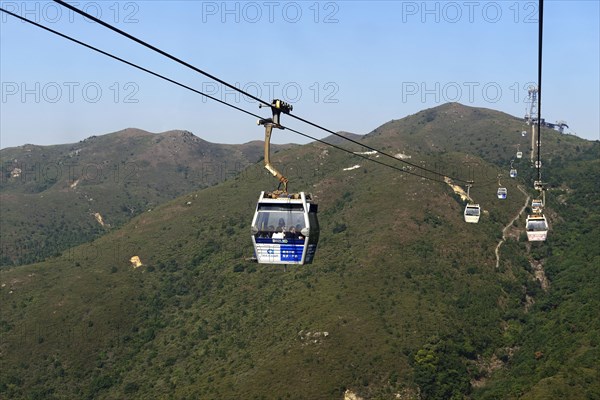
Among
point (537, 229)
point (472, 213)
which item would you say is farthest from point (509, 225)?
point (537, 229)

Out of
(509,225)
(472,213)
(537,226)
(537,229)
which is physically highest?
(472,213)

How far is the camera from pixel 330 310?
122062mm

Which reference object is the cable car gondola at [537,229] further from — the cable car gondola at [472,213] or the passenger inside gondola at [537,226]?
the cable car gondola at [472,213]

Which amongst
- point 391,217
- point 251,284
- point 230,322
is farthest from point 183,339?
point 391,217

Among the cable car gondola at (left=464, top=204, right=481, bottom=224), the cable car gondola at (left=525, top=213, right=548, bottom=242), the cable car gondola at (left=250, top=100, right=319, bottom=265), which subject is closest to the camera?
the cable car gondola at (left=250, top=100, right=319, bottom=265)

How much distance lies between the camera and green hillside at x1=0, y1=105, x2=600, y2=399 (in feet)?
359

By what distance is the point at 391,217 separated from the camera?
157750mm

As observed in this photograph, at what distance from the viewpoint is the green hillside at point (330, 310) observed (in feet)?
359

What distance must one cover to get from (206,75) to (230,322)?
11796cm

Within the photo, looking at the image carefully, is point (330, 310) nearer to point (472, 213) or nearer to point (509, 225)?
point (472, 213)

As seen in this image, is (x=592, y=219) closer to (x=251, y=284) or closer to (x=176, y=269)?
(x=251, y=284)

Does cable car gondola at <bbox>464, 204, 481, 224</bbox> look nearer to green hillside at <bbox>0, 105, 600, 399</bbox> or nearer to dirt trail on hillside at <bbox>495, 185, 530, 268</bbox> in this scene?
green hillside at <bbox>0, 105, 600, 399</bbox>

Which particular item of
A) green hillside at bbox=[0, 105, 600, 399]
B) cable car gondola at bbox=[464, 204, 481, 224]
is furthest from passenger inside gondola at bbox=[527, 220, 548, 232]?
green hillside at bbox=[0, 105, 600, 399]

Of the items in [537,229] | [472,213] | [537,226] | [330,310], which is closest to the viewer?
[537,229]
